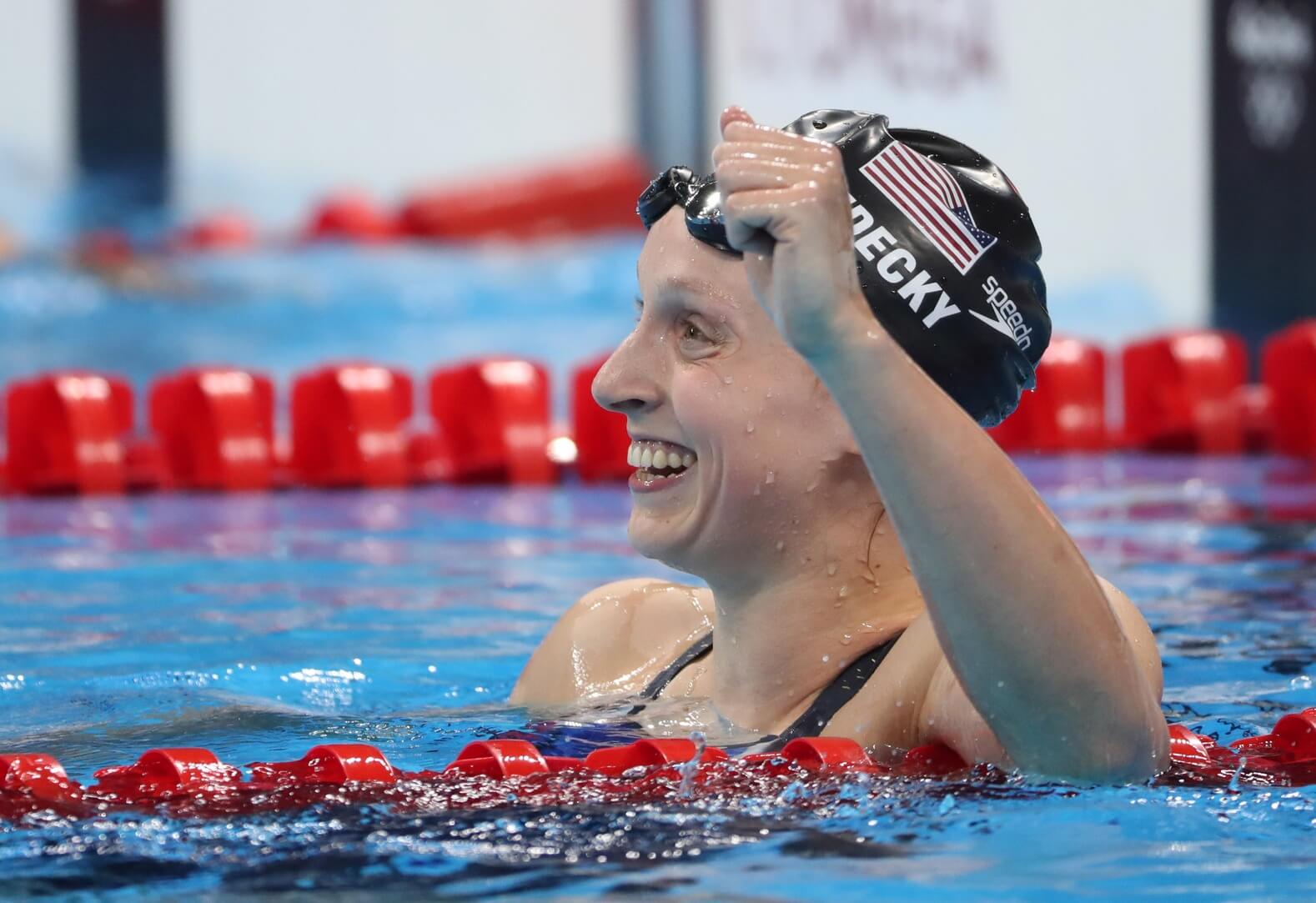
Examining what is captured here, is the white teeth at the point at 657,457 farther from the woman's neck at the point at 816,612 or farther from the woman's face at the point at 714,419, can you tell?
the woman's neck at the point at 816,612

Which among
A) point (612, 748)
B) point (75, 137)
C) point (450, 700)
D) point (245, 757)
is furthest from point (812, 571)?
point (75, 137)

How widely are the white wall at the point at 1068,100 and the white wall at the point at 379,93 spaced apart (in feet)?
4.28

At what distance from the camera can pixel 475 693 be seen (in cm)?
354

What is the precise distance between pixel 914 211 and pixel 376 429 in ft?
21.9

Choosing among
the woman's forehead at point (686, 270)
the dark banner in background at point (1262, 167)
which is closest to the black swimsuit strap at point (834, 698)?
the woman's forehead at point (686, 270)

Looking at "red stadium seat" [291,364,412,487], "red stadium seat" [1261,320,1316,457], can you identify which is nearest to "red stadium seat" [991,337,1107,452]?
"red stadium seat" [1261,320,1316,457]

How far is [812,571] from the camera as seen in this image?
2.26m

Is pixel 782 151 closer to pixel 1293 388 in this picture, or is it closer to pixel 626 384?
pixel 626 384

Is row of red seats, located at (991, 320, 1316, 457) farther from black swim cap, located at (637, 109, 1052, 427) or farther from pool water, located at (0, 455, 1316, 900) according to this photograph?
black swim cap, located at (637, 109, 1052, 427)

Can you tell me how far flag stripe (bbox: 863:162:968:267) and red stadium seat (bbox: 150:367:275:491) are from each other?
21.4 feet

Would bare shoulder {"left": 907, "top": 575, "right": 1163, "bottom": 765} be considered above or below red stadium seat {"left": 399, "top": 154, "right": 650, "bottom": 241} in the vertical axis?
below

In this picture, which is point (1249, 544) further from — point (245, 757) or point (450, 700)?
point (245, 757)

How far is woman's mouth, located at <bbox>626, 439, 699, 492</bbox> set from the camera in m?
2.27

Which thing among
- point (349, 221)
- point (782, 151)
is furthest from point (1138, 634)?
point (349, 221)
